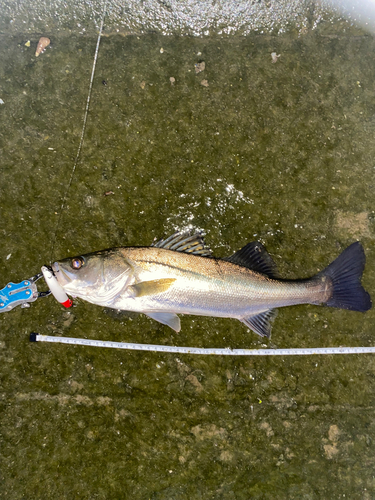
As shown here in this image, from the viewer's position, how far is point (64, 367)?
343 centimetres

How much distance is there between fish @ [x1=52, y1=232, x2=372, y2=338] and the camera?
9.82 feet

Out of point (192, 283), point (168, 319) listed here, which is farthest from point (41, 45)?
point (168, 319)

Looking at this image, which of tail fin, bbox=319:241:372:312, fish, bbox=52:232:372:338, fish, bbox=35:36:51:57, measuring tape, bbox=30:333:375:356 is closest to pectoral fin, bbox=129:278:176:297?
fish, bbox=52:232:372:338

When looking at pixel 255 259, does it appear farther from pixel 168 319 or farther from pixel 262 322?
pixel 168 319

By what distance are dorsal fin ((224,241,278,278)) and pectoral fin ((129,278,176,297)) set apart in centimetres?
74

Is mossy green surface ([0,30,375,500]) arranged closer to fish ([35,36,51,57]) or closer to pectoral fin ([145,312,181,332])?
fish ([35,36,51,57])

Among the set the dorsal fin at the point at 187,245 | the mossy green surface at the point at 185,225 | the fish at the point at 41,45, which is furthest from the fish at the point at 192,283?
the fish at the point at 41,45

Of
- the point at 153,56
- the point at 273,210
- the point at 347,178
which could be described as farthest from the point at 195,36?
the point at 347,178

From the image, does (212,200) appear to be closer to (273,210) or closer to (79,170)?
(273,210)

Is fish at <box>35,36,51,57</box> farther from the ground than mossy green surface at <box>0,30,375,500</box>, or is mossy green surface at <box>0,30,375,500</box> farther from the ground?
fish at <box>35,36,51,57</box>

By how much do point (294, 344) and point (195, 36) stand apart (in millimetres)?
4033

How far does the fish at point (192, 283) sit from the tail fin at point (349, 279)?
0.01 m

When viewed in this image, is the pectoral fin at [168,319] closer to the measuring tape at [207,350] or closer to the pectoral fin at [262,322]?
the measuring tape at [207,350]

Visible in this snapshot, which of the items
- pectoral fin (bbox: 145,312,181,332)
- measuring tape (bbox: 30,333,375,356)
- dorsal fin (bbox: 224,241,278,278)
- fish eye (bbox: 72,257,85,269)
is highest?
dorsal fin (bbox: 224,241,278,278)
